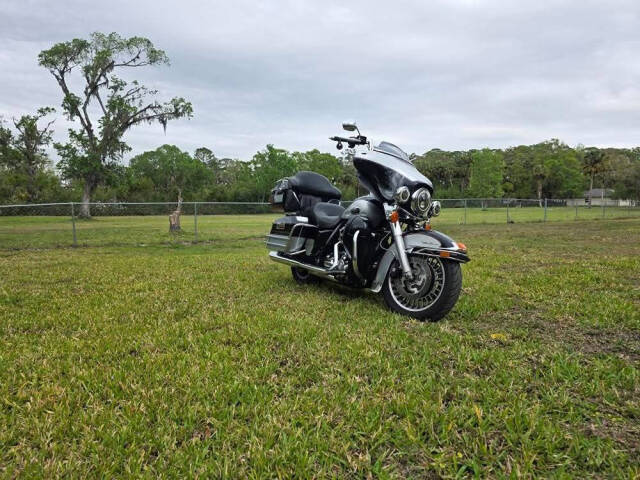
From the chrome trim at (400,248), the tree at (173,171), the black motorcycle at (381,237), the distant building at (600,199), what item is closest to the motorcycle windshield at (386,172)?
the black motorcycle at (381,237)

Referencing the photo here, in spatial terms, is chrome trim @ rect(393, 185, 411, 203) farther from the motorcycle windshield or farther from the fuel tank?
the fuel tank

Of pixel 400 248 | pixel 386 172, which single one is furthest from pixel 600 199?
pixel 400 248

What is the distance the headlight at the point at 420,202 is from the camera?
3.27 metres

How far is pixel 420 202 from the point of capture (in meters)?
3.29

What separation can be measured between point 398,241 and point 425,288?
44 cm

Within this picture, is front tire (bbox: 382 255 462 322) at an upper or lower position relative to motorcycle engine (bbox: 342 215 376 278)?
lower

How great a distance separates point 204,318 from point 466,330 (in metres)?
2.09

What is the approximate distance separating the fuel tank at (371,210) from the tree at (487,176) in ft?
214

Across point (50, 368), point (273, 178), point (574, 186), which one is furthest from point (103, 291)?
point (574, 186)

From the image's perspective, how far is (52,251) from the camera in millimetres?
8695

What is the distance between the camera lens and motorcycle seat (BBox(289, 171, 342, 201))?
4613 mm

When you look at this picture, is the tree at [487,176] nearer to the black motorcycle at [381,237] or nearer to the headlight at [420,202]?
the black motorcycle at [381,237]

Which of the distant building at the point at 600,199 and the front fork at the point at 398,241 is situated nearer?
the front fork at the point at 398,241

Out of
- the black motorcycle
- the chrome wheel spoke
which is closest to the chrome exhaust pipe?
the black motorcycle
